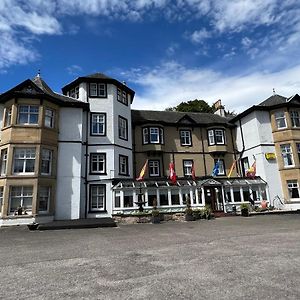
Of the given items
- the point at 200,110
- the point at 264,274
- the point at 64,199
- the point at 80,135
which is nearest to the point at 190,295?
the point at 264,274

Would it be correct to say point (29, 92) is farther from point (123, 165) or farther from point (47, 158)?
point (123, 165)

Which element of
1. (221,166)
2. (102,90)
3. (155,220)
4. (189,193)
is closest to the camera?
(155,220)

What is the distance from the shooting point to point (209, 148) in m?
28.3

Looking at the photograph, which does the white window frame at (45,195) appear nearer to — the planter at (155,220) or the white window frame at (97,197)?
the white window frame at (97,197)

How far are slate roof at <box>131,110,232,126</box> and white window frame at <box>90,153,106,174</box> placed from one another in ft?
20.3

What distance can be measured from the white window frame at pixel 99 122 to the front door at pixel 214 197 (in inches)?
445

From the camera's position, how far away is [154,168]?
87.3 ft

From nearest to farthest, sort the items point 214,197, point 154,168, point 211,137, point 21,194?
point 21,194 → point 214,197 → point 154,168 → point 211,137

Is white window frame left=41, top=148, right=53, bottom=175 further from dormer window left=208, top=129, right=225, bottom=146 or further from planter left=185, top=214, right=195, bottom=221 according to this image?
dormer window left=208, top=129, right=225, bottom=146

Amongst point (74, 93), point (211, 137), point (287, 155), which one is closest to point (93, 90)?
point (74, 93)

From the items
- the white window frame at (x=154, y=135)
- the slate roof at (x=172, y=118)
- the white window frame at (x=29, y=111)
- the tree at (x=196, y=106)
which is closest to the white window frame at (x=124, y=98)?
the slate roof at (x=172, y=118)

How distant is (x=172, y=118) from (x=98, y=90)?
9640 mm

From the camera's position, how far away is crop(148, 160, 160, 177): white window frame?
2638cm

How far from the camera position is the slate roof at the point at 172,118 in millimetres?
Answer: 27906
